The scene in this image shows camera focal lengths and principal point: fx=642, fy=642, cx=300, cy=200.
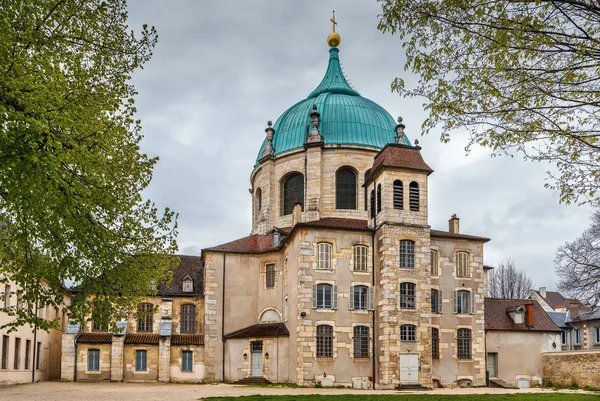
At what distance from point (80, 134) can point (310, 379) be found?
21414 mm

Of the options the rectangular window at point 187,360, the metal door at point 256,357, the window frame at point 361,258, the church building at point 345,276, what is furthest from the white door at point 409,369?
the rectangular window at point 187,360

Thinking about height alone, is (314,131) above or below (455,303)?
above

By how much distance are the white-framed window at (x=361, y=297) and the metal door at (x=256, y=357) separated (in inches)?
239

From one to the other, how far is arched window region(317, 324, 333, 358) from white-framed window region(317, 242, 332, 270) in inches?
119

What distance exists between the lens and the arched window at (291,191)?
4081 centimetres

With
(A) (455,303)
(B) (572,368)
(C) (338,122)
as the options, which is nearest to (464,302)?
(A) (455,303)

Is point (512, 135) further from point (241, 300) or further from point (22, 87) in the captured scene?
point (241, 300)

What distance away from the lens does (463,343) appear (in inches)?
1375

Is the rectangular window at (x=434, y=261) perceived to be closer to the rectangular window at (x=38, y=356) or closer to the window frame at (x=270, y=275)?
the window frame at (x=270, y=275)

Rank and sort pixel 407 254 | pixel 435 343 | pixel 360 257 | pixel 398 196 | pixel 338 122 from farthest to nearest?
pixel 338 122
pixel 435 343
pixel 360 257
pixel 398 196
pixel 407 254

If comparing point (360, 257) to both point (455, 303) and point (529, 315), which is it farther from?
point (529, 315)

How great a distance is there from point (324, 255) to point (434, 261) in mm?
6408

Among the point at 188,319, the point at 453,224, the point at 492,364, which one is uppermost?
the point at 453,224

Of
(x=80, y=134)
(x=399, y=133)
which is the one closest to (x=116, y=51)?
(x=80, y=134)
